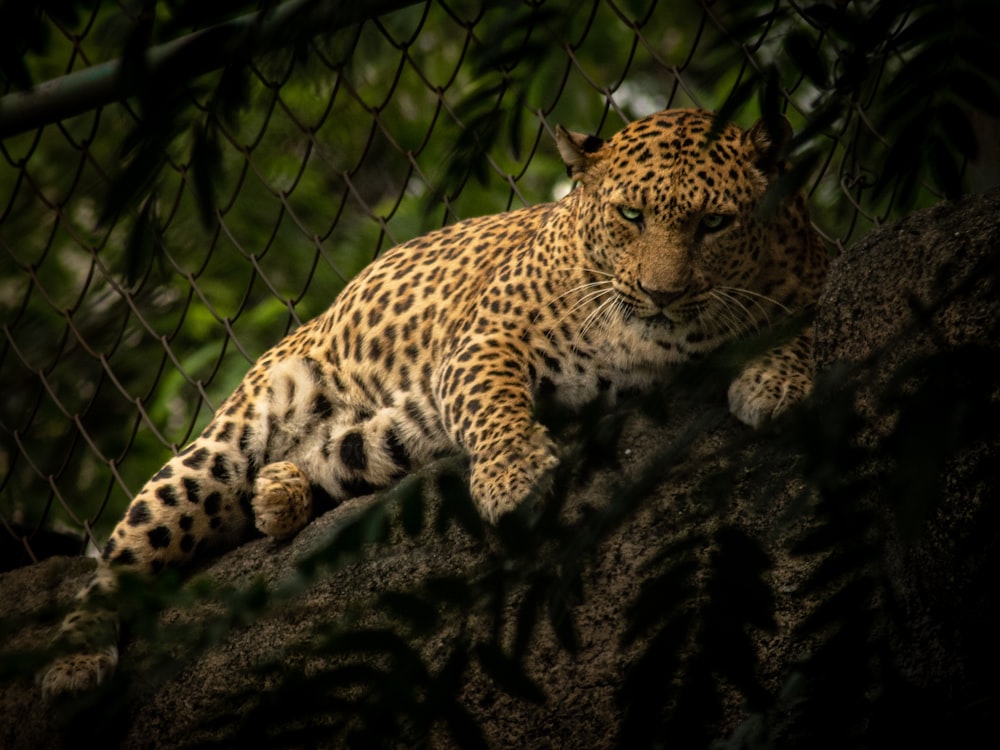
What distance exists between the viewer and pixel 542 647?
10.7 ft

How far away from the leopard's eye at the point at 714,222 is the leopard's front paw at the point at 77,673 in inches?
82.2

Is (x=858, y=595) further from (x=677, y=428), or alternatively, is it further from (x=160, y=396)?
(x=160, y=396)

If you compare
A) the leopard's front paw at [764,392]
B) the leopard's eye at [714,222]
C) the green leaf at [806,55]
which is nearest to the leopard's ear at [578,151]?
the leopard's eye at [714,222]

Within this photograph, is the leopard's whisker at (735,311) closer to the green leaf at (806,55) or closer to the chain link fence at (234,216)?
the chain link fence at (234,216)

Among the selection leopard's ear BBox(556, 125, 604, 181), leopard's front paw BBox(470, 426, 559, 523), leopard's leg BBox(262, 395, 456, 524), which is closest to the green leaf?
leopard's front paw BBox(470, 426, 559, 523)

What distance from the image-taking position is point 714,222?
3934 mm

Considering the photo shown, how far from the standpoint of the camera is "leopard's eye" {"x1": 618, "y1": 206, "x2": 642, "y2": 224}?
4.04m

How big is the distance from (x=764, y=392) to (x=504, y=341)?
46.6 inches

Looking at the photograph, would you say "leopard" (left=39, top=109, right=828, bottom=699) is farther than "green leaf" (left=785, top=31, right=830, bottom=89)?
Yes

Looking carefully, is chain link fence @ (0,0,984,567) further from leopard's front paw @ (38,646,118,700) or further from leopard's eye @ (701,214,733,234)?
leopard's front paw @ (38,646,118,700)

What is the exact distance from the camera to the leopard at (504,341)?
3914 mm

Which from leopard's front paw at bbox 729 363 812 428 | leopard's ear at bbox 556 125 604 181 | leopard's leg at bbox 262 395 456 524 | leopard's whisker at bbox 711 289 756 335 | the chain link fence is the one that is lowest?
leopard's front paw at bbox 729 363 812 428

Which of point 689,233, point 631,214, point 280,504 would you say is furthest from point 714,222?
point 280,504

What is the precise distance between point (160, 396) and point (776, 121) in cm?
504
